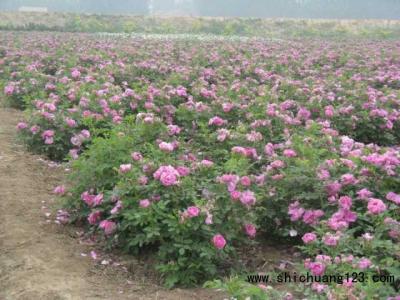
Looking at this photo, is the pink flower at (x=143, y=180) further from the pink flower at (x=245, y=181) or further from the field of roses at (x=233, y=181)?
the pink flower at (x=245, y=181)

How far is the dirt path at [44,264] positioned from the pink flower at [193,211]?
49 centimetres

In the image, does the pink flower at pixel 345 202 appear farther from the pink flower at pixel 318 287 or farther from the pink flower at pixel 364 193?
the pink flower at pixel 318 287

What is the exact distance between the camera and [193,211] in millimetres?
3559

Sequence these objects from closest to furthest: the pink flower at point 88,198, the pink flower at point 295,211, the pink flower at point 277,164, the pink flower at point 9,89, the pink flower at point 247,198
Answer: the pink flower at point 247,198 → the pink flower at point 295,211 → the pink flower at point 88,198 → the pink flower at point 277,164 → the pink flower at point 9,89

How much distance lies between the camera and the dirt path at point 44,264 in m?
3.48

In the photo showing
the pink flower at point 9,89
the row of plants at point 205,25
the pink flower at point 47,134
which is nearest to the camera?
the pink flower at point 47,134

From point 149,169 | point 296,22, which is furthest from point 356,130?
point 296,22

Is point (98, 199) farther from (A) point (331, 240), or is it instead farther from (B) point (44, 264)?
(A) point (331, 240)

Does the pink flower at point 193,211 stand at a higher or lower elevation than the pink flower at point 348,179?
lower

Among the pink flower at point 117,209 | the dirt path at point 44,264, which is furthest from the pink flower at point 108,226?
the dirt path at point 44,264

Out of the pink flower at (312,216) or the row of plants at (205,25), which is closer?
the pink flower at (312,216)

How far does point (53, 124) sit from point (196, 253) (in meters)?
3.35

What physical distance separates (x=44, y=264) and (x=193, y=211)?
1.11m

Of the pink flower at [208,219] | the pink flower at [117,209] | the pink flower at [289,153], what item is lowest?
the pink flower at [117,209]
